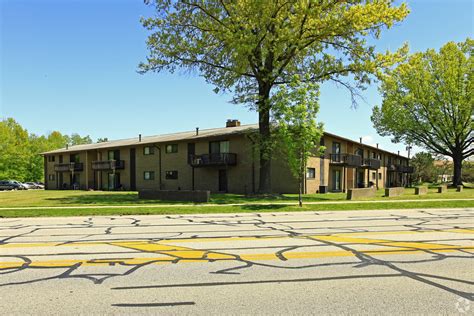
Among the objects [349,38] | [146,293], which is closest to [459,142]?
[349,38]

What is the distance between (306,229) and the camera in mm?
11273

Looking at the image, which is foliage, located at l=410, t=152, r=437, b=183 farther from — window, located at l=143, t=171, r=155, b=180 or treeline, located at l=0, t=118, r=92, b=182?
treeline, located at l=0, t=118, r=92, b=182

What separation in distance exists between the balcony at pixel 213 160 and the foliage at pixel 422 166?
160 feet

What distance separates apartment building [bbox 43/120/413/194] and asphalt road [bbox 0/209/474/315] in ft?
60.7

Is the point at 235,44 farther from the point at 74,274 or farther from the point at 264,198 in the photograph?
the point at 74,274

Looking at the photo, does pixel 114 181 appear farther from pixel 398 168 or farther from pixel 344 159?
pixel 398 168

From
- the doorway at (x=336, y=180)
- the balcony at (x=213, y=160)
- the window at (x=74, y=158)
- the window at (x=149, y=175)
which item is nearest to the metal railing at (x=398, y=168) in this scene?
the doorway at (x=336, y=180)

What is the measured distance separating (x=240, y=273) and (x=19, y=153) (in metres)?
75.0

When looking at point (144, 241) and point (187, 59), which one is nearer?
point (144, 241)

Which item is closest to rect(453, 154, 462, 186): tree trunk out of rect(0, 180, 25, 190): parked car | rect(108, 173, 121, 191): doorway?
rect(108, 173, 121, 191): doorway

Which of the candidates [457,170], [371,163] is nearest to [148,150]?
[371,163]

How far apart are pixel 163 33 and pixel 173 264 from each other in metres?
22.5

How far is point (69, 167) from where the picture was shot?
2130 inches

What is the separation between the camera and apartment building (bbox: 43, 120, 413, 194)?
34.8 m
